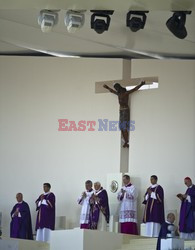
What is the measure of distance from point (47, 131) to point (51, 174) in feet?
2.60

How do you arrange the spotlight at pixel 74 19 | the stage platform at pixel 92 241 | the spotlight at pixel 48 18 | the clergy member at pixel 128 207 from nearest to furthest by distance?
the spotlight at pixel 74 19
the spotlight at pixel 48 18
the stage platform at pixel 92 241
the clergy member at pixel 128 207

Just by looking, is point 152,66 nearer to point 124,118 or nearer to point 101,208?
point 124,118

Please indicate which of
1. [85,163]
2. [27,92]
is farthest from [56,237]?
[27,92]

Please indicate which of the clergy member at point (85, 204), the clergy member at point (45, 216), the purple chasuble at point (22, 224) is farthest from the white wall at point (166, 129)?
the purple chasuble at point (22, 224)

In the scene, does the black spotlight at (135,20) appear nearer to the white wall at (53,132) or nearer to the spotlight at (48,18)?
the spotlight at (48,18)

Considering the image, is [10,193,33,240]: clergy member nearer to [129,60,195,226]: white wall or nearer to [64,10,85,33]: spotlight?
[129,60,195,226]: white wall

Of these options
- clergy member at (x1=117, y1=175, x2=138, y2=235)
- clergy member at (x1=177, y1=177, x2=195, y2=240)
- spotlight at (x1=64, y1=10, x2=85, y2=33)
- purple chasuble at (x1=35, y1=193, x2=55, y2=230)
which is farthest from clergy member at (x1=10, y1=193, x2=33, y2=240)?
spotlight at (x1=64, y1=10, x2=85, y2=33)

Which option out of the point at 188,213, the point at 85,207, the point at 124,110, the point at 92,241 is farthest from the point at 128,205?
the point at 92,241

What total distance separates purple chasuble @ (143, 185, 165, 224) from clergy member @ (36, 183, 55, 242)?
1.64 metres

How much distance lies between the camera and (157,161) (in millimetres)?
11180

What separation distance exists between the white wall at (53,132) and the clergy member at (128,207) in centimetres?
61

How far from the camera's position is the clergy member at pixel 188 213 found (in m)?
10.3

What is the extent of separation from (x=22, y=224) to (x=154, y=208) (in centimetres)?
234

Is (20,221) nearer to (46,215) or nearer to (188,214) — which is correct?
(46,215)
